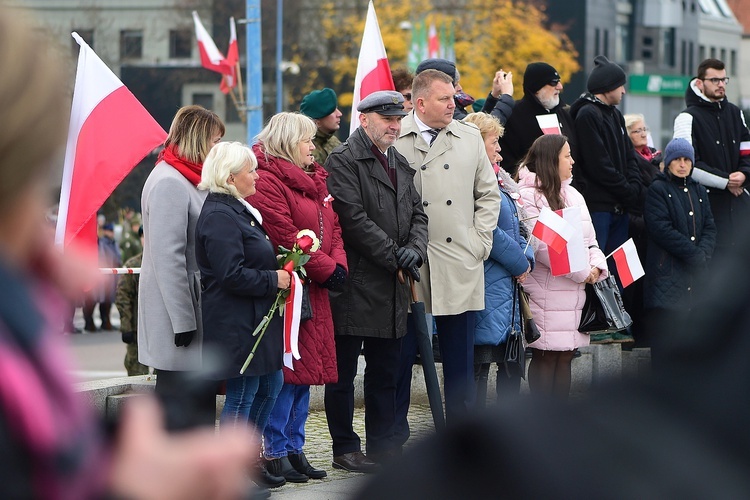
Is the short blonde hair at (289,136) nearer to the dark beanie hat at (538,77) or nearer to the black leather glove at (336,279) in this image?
the black leather glove at (336,279)

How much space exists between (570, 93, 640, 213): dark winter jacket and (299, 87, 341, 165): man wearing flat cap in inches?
97.4

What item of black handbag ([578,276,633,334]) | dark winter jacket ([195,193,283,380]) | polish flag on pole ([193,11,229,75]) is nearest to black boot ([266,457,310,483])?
dark winter jacket ([195,193,283,380])

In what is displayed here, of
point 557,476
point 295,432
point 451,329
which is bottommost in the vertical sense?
point 295,432

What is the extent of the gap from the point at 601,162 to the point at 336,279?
395cm

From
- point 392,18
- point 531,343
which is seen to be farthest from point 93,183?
point 392,18

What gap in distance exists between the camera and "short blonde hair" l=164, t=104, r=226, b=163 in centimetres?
668

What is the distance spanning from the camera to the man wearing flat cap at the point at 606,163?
33.2 ft

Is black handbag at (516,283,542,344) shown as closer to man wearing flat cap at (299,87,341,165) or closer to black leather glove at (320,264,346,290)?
man wearing flat cap at (299,87,341,165)

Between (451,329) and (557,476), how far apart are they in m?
6.93

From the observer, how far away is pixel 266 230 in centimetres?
673

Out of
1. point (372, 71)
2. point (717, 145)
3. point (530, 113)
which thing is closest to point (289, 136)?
point (372, 71)

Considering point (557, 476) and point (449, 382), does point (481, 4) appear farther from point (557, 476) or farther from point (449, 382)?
point (557, 476)

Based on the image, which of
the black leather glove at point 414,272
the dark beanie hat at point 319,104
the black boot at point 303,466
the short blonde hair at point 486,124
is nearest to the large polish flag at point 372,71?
the dark beanie hat at point 319,104

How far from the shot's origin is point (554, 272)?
8.41 m
